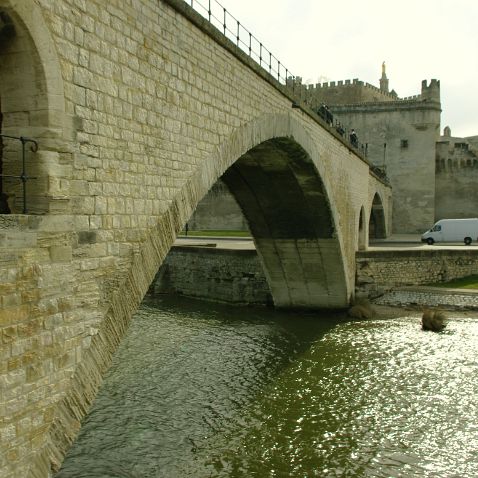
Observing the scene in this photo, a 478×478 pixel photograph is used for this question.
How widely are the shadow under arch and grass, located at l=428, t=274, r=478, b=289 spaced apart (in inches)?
549

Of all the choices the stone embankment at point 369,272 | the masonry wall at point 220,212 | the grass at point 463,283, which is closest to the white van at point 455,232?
the stone embankment at point 369,272

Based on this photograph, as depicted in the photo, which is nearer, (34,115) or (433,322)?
(34,115)

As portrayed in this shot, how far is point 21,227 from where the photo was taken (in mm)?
4484

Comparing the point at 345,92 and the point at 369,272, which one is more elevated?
the point at 345,92

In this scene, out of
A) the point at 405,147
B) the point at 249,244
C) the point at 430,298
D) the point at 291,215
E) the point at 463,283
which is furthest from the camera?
the point at 405,147

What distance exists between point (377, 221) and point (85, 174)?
3499 cm

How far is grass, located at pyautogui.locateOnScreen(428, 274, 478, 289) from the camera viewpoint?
70.3 ft

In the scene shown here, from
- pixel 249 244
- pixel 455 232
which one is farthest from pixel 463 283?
pixel 249 244

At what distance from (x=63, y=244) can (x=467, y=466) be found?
6.84m

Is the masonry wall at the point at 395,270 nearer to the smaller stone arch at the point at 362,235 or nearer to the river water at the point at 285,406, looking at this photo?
the smaller stone arch at the point at 362,235

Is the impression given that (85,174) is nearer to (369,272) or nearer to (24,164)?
(24,164)

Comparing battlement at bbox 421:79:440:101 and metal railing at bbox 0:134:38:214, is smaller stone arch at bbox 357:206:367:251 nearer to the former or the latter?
battlement at bbox 421:79:440:101

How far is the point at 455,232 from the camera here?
30.1 m

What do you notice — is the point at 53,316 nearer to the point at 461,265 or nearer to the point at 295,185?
the point at 295,185
